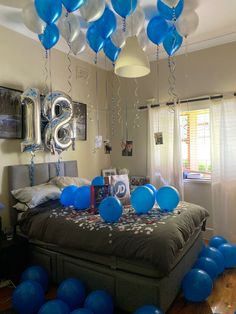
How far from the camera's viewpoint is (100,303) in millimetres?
1673

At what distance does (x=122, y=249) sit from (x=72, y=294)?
50 cm

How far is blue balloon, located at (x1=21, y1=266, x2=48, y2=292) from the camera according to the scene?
2059 mm

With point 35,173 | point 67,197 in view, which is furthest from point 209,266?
point 35,173

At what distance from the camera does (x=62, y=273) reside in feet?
7.04

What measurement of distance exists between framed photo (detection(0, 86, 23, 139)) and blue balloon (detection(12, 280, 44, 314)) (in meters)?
1.56

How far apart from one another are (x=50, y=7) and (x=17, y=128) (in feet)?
4.42

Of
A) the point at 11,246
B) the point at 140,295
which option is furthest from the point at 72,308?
the point at 11,246

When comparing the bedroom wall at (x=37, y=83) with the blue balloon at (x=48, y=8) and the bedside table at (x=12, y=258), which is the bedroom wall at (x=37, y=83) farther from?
the blue balloon at (x=48, y=8)

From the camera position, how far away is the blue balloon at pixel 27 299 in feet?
5.71

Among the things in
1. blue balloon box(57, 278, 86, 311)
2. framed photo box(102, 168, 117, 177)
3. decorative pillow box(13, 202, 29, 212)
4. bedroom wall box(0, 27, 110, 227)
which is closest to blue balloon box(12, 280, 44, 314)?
blue balloon box(57, 278, 86, 311)

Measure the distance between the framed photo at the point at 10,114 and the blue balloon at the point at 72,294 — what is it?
5.44ft

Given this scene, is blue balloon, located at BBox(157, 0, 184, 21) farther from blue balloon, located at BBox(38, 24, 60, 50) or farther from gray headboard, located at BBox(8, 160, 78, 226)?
gray headboard, located at BBox(8, 160, 78, 226)

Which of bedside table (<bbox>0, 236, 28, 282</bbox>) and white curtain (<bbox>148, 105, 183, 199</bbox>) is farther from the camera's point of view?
white curtain (<bbox>148, 105, 183, 199</bbox>)

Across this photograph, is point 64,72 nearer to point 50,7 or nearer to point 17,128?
point 17,128
